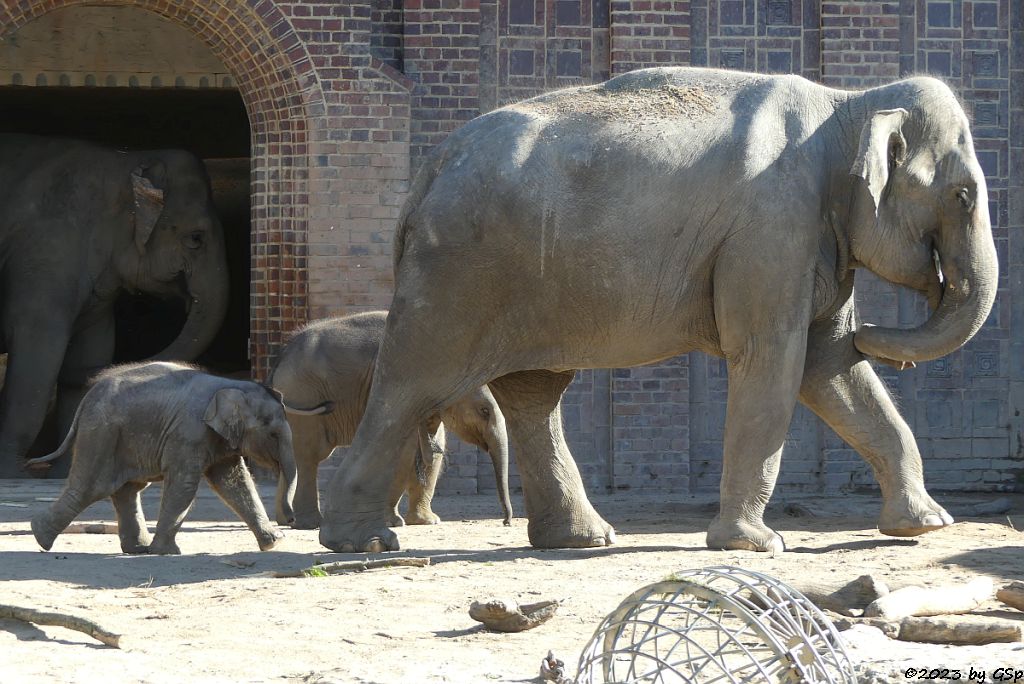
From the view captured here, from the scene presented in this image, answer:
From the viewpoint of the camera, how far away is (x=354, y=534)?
7828 mm

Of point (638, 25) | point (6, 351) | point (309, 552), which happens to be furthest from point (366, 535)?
point (6, 351)

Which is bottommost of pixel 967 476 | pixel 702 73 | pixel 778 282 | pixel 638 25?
pixel 967 476

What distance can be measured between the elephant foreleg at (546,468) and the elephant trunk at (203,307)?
6.30 m

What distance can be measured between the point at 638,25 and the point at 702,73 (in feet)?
13.2

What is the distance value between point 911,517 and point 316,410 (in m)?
3.49

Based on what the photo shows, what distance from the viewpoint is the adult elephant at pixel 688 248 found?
7.71m

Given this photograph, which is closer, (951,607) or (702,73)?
(951,607)

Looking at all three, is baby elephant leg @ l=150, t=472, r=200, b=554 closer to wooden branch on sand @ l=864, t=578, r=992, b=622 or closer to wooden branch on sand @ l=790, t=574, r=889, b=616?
wooden branch on sand @ l=790, t=574, r=889, b=616

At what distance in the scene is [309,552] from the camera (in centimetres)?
815

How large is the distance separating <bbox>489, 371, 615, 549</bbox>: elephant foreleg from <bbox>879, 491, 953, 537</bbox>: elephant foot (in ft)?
4.54

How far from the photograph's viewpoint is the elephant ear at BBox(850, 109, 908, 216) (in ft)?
24.9

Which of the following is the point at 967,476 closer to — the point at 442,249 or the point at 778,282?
the point at 778,282

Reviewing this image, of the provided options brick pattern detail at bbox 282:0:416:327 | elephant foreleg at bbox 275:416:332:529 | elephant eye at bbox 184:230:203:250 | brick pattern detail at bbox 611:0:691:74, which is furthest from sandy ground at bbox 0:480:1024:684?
elephant eye at bbox 184:230:203:250

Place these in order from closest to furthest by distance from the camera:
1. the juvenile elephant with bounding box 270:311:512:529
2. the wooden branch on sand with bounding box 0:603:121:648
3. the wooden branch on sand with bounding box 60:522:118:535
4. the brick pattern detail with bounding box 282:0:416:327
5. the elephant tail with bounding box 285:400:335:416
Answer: the wooden branch on sand with bounding box 0:603:121:648 → the wooden branch on sand with bounding box 60:522:118:535 → the elephant tail with bounding box 285:400:335:416 → the juvenile elephant with bounding box 270:311:512:529 → the brick pattern detail with bounding box 282:0:416:327
